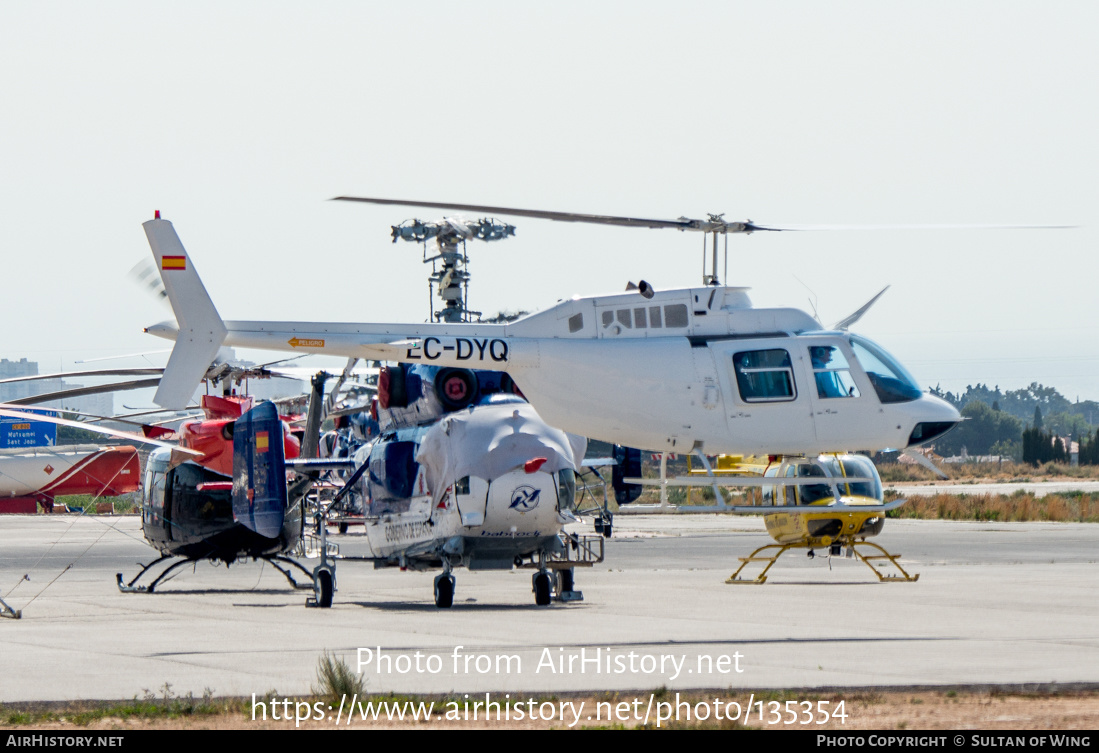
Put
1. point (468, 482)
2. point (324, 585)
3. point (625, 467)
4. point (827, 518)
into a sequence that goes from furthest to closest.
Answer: point (827, 518) < point (625, 467) < point (324, 585) < point (468, 482)

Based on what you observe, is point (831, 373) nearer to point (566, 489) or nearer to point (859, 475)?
point (566, 489)

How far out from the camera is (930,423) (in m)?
16.4

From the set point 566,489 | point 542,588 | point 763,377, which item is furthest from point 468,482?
point 763,377

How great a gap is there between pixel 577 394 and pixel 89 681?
24.3 feet

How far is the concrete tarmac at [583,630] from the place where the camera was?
34.4 feet

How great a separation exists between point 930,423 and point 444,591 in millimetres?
6760

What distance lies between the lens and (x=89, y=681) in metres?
10.4

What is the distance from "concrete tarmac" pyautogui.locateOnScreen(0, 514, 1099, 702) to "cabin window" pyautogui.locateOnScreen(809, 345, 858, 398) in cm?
270

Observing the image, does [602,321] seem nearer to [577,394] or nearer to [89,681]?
[577,394]

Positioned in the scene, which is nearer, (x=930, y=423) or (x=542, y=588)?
(x=930, y=423)

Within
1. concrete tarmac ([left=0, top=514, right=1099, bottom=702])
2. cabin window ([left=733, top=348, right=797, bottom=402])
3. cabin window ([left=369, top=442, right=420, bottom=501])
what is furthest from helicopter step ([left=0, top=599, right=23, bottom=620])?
cabin window ([left=733, top=348, right=797, bottom=402])

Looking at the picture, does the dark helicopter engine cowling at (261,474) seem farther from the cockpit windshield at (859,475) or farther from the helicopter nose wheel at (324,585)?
the cockpit windshield at (859,475)

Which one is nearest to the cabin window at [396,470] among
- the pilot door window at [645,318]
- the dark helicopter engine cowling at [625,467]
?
the dark helicopter engine cowling at [625,467]

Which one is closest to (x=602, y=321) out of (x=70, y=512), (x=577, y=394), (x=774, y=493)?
(x=577, y=394)
